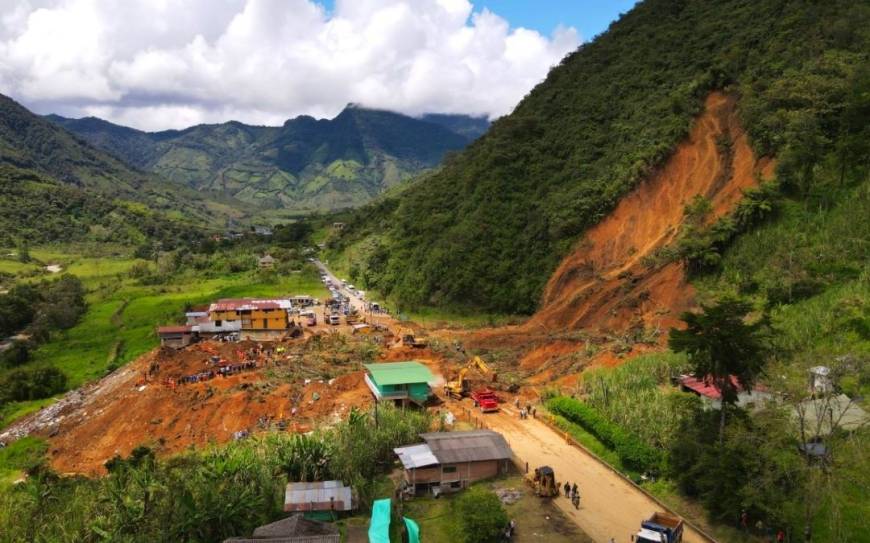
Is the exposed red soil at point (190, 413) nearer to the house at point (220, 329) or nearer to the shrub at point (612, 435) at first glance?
the shrub at point (612, 435)

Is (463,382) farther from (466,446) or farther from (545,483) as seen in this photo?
(545,483)

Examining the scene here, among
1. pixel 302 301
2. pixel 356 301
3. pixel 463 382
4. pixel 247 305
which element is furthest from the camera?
pixel 356 301

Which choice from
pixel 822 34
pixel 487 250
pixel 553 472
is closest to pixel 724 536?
pixel 553 472

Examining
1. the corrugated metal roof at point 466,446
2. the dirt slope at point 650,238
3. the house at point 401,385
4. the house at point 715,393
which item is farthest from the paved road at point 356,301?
the house at point 715,393

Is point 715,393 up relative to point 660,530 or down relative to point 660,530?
up

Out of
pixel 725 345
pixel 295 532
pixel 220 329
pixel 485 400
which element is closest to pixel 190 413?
pixel 485 400

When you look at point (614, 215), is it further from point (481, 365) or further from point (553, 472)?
point (553, 472)
